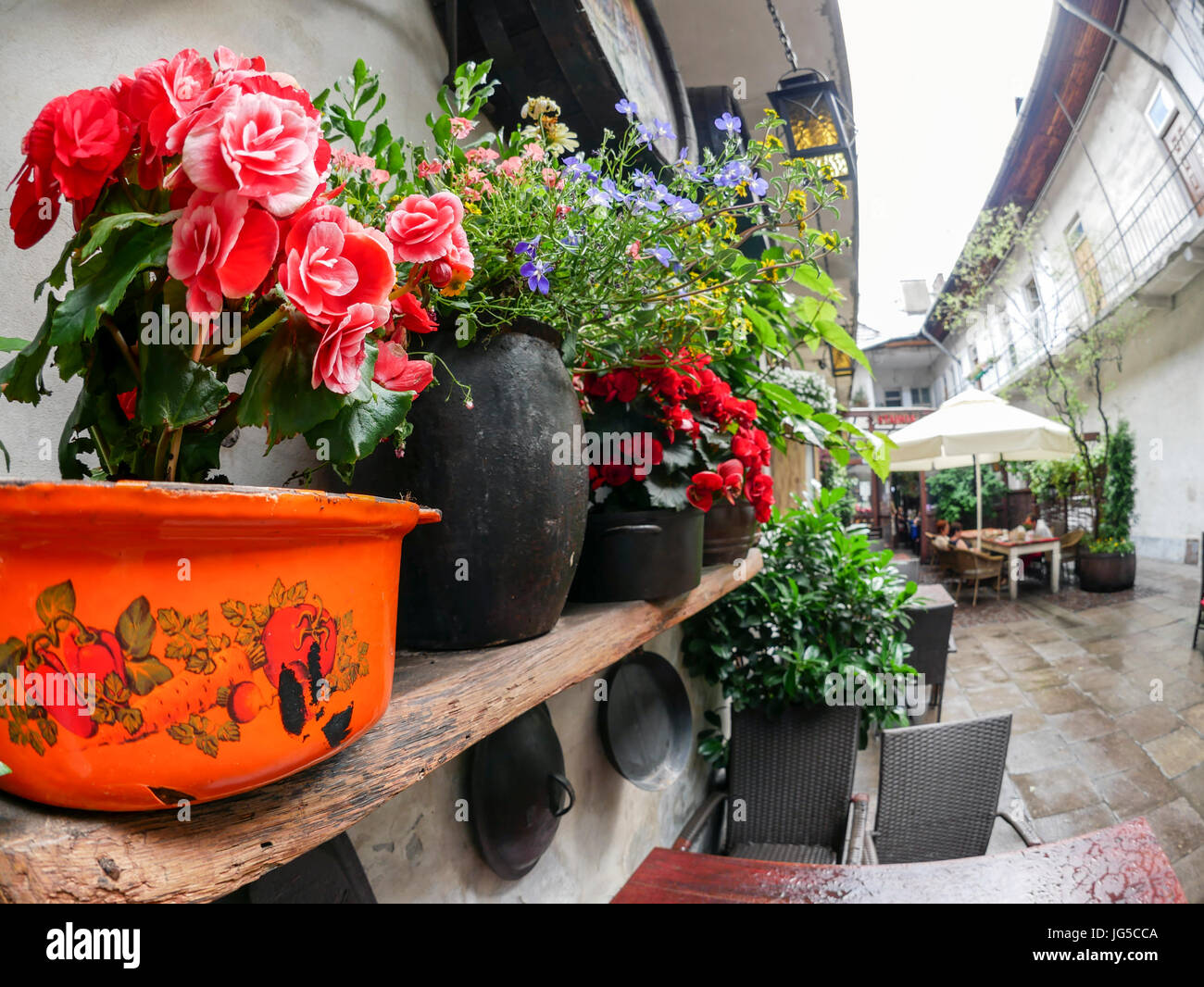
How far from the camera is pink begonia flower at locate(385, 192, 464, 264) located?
54 centimetres

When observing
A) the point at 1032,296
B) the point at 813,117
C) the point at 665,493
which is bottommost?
the point at 665,493

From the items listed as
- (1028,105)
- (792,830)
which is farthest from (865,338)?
(792,830)

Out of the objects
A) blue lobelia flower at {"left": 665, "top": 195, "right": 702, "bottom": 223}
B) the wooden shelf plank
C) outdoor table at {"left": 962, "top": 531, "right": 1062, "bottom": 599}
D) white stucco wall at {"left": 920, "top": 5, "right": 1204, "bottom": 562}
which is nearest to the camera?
the wooden shelf plank

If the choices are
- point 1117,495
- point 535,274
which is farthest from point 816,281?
point 1117,495

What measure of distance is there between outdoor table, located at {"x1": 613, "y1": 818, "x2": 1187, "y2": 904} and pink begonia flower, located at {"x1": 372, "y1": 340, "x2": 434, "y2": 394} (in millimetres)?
1220

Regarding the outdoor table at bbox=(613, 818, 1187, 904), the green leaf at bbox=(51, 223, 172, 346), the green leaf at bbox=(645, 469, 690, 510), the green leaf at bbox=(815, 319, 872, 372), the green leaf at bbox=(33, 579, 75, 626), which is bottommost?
the outdoor table at bbox=(613, 818, 1187, 904)

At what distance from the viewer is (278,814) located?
18.0 inches

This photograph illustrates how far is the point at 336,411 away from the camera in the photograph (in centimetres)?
46

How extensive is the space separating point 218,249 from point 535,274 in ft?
1.30

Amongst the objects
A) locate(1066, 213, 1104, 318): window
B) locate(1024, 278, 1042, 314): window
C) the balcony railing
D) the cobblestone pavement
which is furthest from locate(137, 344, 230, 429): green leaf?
locate(1024, 278, 1042, 314): window

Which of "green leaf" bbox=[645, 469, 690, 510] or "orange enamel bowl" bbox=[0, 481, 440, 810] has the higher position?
"green leaf" bbox=[645, 469, 690, 510]

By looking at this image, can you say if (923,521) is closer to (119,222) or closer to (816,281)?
(816,281)

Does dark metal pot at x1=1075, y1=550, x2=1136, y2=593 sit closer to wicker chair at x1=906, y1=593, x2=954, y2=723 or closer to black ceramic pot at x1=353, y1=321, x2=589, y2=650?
wicker chair at x1=906, y1=593, x2=954, y2=723
